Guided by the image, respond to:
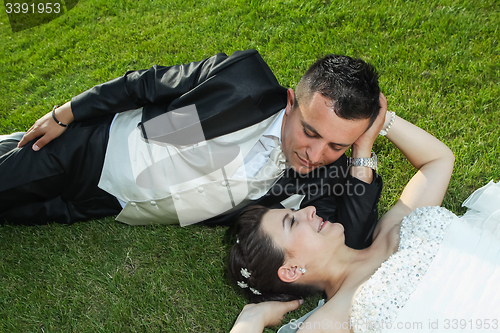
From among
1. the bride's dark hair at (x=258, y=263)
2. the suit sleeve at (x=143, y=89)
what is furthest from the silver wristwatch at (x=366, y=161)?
the suit sleeve at (x=143, y=89)

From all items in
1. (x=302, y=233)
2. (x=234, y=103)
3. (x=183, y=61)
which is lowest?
(x=302, y=233)

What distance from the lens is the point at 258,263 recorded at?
111 inches

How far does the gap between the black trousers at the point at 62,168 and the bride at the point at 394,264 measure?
1.44m

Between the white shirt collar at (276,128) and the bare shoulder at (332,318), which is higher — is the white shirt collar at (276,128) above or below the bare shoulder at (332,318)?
above

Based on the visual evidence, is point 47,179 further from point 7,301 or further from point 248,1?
point 248,1

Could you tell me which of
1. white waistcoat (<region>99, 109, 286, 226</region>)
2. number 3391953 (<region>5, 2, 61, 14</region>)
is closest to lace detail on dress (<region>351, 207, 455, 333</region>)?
white waistcoat (<region>99, 109, 286, 226</region>)

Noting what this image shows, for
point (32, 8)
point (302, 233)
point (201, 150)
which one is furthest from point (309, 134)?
point (32, 8)

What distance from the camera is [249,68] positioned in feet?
9.59

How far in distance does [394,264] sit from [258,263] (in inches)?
40.6

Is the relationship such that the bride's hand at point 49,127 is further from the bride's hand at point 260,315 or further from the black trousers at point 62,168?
the bride's hand at point 260,315

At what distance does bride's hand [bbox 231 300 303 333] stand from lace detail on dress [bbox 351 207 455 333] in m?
0.66

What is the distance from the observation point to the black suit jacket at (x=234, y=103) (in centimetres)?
289

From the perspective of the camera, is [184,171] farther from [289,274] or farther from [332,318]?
[332,318]

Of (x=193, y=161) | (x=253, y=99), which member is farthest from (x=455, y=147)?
(x=193, y=161)
